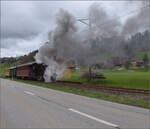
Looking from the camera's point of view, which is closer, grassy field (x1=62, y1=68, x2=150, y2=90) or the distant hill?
grassy field (x1=62, y1=68, x2=150, y2=90)

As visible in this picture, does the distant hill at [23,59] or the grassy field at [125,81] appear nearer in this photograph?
the grassy field at [125,81]

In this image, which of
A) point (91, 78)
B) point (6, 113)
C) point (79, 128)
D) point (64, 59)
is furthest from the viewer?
point (91, 78)

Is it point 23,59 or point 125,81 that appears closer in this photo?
point 125,81

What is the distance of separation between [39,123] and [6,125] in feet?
2.92

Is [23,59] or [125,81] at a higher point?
[23,59]

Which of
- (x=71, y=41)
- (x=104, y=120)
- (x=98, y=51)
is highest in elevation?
(x=71, y=41)

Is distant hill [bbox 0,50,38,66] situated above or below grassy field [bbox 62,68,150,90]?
above

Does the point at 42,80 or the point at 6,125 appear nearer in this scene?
the point at 6,125

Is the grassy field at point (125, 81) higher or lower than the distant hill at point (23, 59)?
lower

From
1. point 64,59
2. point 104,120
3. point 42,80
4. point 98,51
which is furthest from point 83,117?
point 42,80

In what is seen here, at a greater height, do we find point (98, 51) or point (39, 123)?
point (98, 51)

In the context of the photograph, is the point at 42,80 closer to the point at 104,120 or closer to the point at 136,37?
the point at 136,37

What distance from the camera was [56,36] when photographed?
2142cm

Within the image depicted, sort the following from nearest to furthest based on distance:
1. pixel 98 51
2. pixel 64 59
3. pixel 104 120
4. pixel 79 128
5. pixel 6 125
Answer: pixel 79 128 → pixel 6 125 → pixel 104 120 → pixel 98 51 → pixel 64 59
